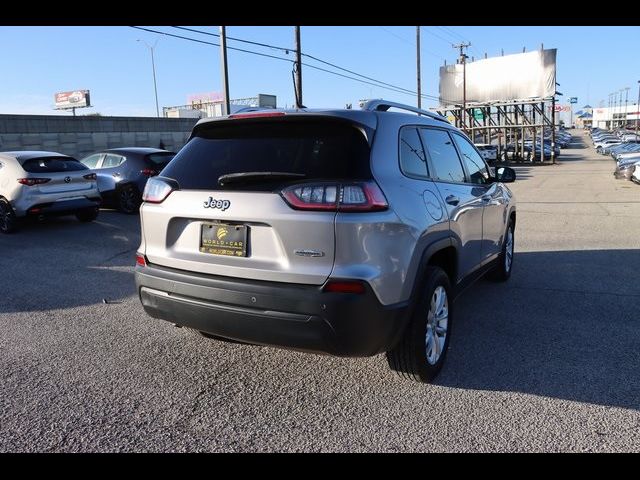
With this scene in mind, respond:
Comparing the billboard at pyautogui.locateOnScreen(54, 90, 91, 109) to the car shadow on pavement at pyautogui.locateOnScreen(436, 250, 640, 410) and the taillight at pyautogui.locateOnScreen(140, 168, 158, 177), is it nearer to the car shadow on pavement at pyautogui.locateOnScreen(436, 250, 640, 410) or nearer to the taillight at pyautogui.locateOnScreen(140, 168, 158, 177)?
the taillight at pyautogui.locateOnScreen(140, 168, 158, 177)

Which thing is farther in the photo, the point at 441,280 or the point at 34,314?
the point at 34,314

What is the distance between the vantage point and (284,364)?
12.6 feet

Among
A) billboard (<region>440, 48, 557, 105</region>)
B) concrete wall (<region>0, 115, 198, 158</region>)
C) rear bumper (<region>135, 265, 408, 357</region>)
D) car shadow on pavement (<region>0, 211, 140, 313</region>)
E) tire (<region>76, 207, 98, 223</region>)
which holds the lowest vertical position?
car shadow on pavement (<region>0, 211, 140, 313</region>)

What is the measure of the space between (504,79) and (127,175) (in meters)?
39.6

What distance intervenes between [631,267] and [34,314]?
6.87 metres

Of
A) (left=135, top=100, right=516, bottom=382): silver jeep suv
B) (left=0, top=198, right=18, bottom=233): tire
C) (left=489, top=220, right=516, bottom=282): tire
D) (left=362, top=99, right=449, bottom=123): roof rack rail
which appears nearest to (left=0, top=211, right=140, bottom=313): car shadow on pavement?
(left=0, top=198, right=18, bottom=233): tire

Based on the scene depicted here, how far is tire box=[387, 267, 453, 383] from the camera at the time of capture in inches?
132

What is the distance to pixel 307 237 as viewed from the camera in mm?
2941

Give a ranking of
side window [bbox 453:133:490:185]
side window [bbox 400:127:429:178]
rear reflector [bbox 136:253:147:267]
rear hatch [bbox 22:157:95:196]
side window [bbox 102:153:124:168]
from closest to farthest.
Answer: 1. side window [bbox 400:127:429:178]
2. rear reflector [bbox 136:253:147:267]
3. side window [bbox 453:133:490:185]
4. rear hatch [bbox 22:157:95:196]
5. side window [bbox 102:153:124:168]

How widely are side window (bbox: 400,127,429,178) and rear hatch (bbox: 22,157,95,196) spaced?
7783 millimetres

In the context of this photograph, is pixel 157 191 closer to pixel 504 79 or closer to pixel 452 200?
pixel 452 200

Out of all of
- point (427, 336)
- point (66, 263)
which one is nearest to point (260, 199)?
point (427, 336)
